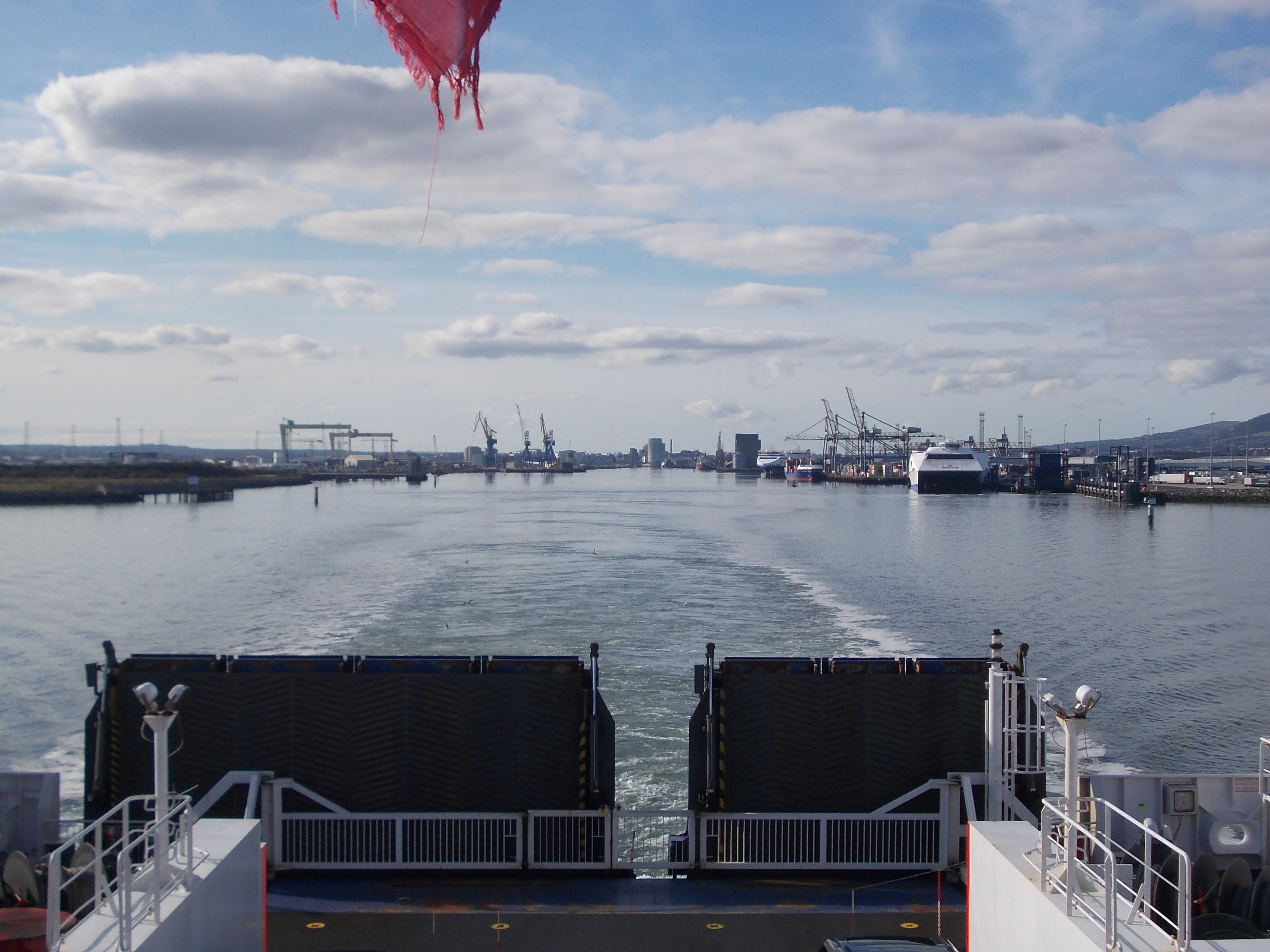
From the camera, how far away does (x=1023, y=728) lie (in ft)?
28.1

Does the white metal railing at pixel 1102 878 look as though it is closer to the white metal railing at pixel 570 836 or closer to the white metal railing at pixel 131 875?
the white metal railing at pixel 570 836

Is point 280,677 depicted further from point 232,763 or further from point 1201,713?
point 1201,713

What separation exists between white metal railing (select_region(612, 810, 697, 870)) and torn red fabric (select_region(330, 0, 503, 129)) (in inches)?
261

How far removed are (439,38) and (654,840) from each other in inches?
436

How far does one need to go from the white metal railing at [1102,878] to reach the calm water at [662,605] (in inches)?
332

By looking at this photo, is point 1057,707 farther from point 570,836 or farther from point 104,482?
point 104,482

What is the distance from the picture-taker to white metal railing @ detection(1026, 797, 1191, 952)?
14.1 ft

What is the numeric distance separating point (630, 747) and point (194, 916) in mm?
A: 10858

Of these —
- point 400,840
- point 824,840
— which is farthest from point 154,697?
point 824,840

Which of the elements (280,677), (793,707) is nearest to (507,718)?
(280,677)

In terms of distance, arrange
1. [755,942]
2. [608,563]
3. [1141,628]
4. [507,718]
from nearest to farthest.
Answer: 1. [755,942]
2. [507,718]
3. [1141,628]
4. [608,563]

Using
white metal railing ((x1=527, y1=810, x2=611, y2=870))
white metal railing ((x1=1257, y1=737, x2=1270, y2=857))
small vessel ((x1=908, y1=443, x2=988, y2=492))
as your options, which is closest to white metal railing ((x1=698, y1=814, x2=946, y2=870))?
white metal railing ((x1=527, y1=810, x2=611, y2=870))

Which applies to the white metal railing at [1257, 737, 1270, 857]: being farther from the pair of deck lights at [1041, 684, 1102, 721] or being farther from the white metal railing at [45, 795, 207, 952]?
the white metal railing at [45, 795, 207, 952]

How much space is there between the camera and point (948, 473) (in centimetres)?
12875
